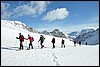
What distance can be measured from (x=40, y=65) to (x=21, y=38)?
13698 mm

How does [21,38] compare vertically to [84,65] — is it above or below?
above

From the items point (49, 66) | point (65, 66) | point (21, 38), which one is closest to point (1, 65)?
point (49, 66)

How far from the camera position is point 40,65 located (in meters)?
13.2

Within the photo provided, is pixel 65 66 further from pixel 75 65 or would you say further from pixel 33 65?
pixel 33 65

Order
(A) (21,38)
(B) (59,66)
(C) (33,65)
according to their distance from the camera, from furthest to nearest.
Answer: (A) (21,38) → (C) (33,65) → (B) (59,66)

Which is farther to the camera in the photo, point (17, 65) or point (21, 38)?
point (21, 38)

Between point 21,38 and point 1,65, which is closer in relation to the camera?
point 1,65

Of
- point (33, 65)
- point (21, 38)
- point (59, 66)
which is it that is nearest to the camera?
point (59, 66)

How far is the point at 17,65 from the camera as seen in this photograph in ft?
43.8

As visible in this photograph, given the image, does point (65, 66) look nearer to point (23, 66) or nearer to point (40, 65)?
point (40, 65)

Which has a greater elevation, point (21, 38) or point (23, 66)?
point (21, 38)

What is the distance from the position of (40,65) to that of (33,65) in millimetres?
414

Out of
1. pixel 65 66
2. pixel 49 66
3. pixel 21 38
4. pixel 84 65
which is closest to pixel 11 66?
pixel 49 66

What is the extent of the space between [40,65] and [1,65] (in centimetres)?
230
